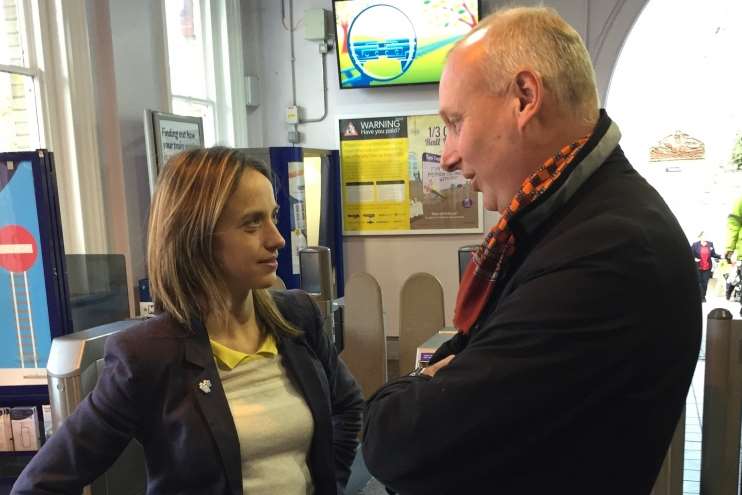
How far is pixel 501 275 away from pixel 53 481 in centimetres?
86

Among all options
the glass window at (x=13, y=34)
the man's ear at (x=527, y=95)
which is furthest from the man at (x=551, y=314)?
the glass window at (x=13, y=34)

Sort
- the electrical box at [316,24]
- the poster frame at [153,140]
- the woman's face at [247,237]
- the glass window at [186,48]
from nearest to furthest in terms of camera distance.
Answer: the woman's face at [247,237] < the poster frame at [153,140] < the glass window at [186,48] < the electrical box at [316,24]

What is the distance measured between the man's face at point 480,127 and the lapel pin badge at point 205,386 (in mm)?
636

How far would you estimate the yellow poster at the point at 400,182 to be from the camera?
4.60 m

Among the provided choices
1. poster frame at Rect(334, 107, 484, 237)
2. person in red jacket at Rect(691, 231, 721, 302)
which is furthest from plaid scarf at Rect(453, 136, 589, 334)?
person in red jacket at Rect(691, 231, 721, 302)

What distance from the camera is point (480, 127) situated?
34.2 inches

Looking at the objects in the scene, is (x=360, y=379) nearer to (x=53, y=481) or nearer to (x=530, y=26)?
(x=53, y=481)

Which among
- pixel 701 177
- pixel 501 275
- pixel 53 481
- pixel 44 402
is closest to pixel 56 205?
pixel 44 402

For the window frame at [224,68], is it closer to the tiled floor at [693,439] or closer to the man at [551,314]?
the tiled floor at [693,439]

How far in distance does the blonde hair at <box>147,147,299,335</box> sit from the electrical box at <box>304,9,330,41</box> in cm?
364

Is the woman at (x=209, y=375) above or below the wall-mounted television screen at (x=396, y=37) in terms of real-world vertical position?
below

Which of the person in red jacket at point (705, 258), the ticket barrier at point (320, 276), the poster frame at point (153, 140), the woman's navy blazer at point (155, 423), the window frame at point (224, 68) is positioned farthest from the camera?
the person in red jacket at point (705, 258)

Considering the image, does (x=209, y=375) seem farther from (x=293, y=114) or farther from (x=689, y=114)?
(x=689, y=114)

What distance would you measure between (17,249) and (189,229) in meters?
0.93
